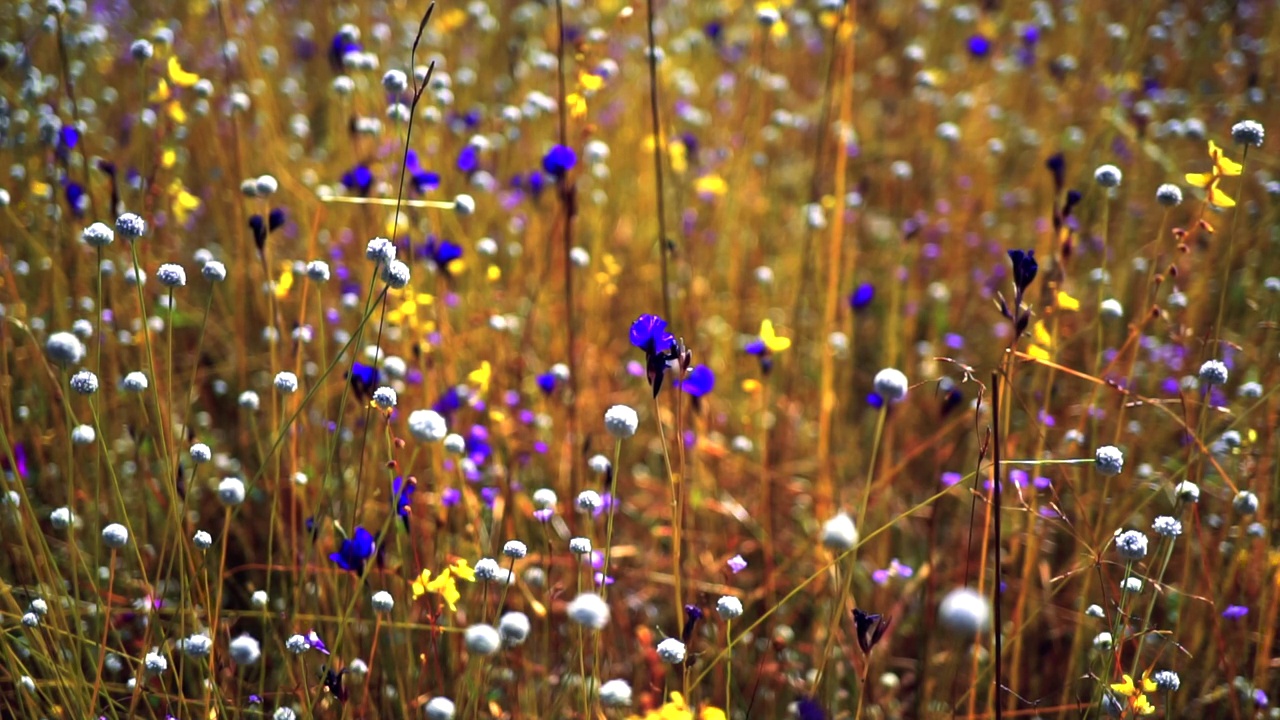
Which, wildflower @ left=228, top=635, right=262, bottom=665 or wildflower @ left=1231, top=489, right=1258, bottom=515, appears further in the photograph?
wildflower @ left=1231, top=489, right=1258, bottom=515

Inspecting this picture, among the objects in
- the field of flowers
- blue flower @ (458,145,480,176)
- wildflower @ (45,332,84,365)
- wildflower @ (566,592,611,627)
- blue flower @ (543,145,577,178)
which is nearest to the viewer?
wildflower @ (566,592,611,627)

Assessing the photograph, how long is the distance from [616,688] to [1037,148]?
8.86 ft

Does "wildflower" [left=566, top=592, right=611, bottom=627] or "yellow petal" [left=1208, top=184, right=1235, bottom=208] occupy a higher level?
"yellow petal" [left=1208, top=184, right=1235, bottom=208]

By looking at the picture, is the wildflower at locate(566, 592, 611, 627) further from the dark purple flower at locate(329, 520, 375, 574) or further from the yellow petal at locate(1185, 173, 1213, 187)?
the yellow petal at locate(1185, 173, 1213, 187)

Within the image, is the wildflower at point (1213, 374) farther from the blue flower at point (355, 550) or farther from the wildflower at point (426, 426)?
the blue flower at point (355, 550)

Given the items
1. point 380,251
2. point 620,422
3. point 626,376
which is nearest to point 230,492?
point 380,251

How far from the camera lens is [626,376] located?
237 centimetres

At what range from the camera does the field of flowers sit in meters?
1.23

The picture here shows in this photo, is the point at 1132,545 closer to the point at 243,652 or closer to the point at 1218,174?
the point at 1218,174

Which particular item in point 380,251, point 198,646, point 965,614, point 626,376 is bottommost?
point 626,376

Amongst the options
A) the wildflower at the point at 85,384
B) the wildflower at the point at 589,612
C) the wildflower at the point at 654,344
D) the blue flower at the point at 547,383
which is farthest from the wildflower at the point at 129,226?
the blue flower at the point at 547,383

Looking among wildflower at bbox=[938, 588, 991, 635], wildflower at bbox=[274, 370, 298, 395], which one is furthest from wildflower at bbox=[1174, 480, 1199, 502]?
wildflower at bbox=[274, 370, 298, 395]

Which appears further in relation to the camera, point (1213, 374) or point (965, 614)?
point (1213, 374)

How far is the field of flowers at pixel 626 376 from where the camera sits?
4.03 ft
